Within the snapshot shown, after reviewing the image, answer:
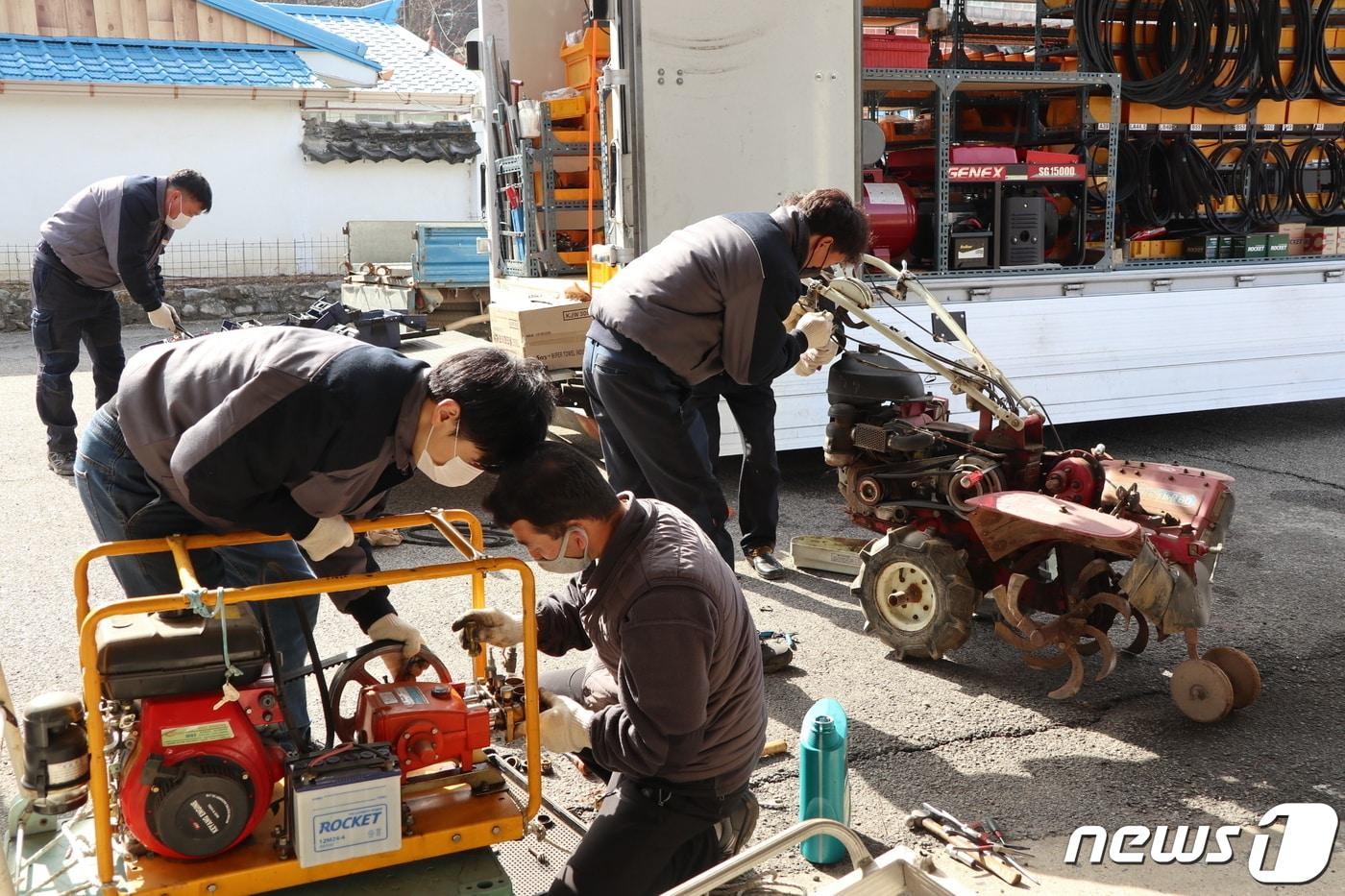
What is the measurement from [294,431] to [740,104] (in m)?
4.29

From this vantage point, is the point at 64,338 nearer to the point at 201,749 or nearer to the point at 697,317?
the point at 697,317

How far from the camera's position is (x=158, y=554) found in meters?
2.94

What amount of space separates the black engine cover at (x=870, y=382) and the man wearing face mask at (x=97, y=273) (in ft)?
12.6

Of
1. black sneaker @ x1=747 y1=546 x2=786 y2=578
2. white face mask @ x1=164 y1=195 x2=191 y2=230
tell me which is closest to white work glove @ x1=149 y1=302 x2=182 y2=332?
white face mask @ x1=164 y1=195 x2=191 y2=230

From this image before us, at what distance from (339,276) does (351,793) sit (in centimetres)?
1610

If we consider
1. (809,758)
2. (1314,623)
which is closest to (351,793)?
(809,758)

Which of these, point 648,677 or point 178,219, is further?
point 178,219

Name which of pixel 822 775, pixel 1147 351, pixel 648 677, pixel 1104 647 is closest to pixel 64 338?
pixel 822 775

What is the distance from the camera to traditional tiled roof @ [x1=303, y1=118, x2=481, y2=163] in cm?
1755

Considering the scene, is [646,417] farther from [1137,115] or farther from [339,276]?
[339,276]

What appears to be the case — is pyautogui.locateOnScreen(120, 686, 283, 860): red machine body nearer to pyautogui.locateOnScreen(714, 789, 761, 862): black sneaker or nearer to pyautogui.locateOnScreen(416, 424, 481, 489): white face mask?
pyautogui.locateOnScreen(416, 424, 481, 489): white face mask

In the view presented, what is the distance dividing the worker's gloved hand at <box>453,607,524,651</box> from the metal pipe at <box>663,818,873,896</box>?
90cm

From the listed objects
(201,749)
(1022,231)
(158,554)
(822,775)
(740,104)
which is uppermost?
(740,104)

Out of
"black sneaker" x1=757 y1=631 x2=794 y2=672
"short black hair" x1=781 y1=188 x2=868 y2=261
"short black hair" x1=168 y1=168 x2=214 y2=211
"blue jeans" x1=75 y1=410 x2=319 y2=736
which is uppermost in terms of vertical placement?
"short black hair" x1=168 y1=168 x2=214 y2=211
